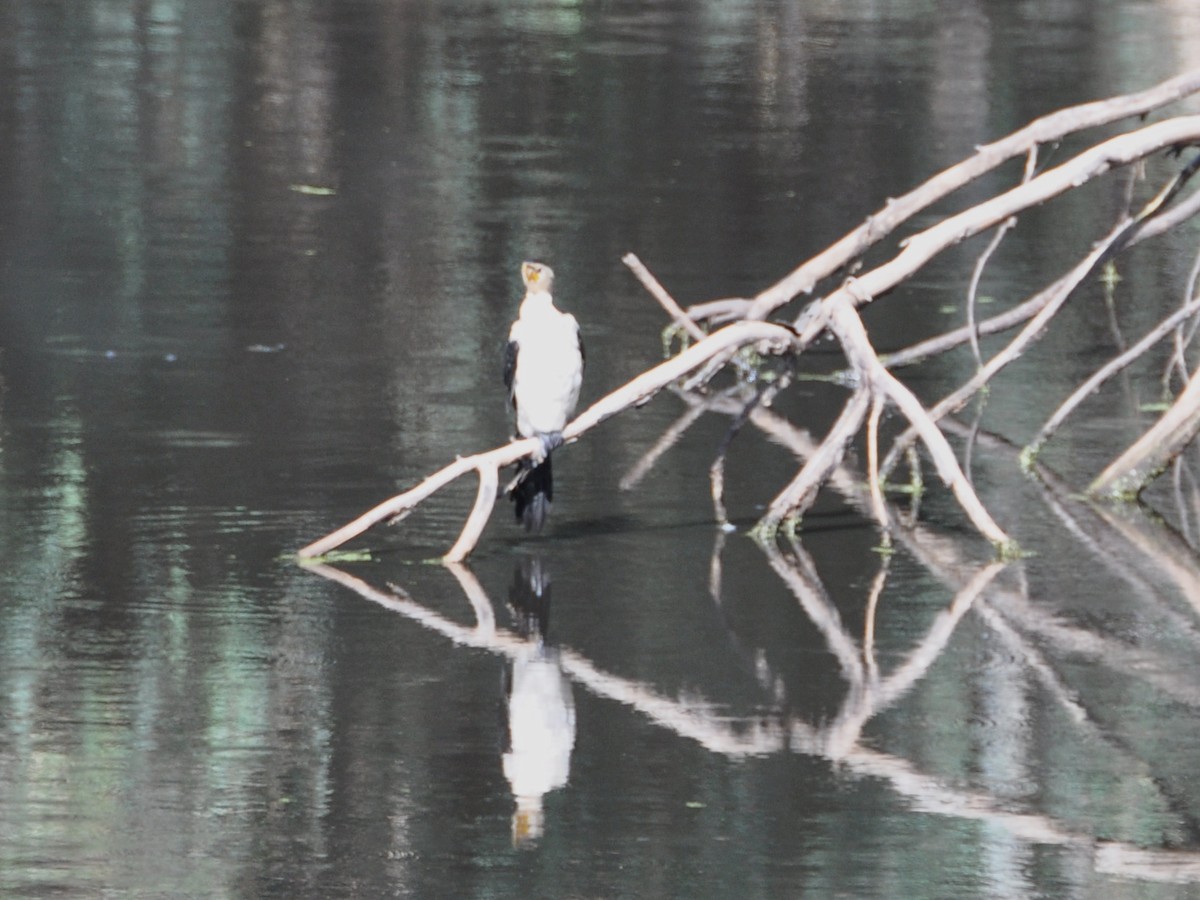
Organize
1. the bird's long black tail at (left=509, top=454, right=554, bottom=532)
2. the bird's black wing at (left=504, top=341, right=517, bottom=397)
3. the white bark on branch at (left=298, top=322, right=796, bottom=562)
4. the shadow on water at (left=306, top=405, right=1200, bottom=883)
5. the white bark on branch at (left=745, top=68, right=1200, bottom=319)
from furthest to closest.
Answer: the white bark on branch at (left=745, top=68, right=1200, bottom=319) → the bird's black wing at (left=504, top=341, right=517, bottom=397) → the bird's long black tail at (left=509, top=454, right=554, bottom=532) → the white bark on branch at (left=298, top=322, right=796, bottom=562) → the shadow on water at (left=306, top=405, right=1200, bottom=883)

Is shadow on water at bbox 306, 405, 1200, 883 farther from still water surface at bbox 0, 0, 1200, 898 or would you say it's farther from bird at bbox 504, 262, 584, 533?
bird at bbox 504, 262, 584, 533

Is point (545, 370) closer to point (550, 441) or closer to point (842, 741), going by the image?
point (550, 441)

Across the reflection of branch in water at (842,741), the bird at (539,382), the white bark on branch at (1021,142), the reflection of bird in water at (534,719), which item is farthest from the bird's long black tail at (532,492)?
the white bark on branch at (1021,142)

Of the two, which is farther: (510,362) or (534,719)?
(510,362)

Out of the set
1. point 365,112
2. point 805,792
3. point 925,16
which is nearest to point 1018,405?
point 805,792

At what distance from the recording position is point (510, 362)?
11.0 meters

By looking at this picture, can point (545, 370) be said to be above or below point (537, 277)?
below

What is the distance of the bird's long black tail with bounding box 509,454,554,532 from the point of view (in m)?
10.8

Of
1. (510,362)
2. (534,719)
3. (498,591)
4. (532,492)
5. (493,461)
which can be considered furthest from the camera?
(510,362)

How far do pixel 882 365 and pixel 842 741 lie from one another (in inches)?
133

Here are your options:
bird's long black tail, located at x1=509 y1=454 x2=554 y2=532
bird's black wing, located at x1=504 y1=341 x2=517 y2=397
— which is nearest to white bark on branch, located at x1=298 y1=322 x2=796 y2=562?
bird's long black tail, located at x1=509 y1=454 x2=554 y2=532

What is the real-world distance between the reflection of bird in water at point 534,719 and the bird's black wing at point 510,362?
1.23 m

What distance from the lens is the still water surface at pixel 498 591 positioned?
7.40m

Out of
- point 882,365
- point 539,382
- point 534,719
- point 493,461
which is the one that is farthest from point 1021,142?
point 534,719
